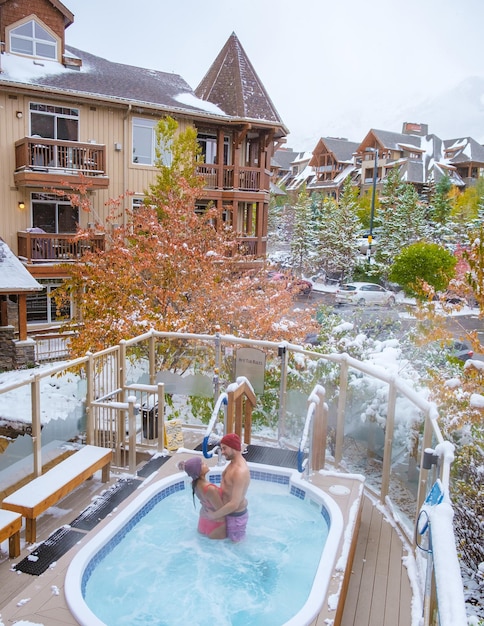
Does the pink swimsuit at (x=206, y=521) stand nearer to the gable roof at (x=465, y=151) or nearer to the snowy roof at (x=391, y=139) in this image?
the snowy roof at (x=391, y=139)

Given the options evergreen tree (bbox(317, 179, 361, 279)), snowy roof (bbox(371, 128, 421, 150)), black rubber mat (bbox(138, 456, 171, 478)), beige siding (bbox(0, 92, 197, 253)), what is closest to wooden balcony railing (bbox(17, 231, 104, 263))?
beige siding (bbox(0, 92, 197, 253))

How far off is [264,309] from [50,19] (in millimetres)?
13826

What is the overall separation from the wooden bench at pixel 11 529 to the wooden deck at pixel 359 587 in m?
0.09

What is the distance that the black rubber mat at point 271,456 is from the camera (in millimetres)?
7117

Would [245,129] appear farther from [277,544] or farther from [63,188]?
[277,544]

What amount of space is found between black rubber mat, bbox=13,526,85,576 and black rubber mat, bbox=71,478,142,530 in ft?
0.52

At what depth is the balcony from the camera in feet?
57.3

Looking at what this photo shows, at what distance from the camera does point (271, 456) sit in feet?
24.0

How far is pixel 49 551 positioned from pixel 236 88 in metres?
21.3

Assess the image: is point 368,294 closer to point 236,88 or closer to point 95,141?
point 236,88

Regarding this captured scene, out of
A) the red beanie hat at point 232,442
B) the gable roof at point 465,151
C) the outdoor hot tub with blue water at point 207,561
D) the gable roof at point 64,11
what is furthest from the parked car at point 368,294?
the gable roof at point 465,151

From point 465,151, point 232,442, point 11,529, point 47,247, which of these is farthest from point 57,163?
point 465,151

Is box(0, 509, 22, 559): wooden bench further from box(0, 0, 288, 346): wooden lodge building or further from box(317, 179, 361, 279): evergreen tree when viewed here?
box(317, 179, 361, 279): evergreen tree

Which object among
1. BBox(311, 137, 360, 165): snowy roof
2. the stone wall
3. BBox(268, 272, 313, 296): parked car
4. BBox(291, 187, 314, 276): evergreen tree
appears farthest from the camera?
BBox(311, 137, 360, 165): snowy roof
